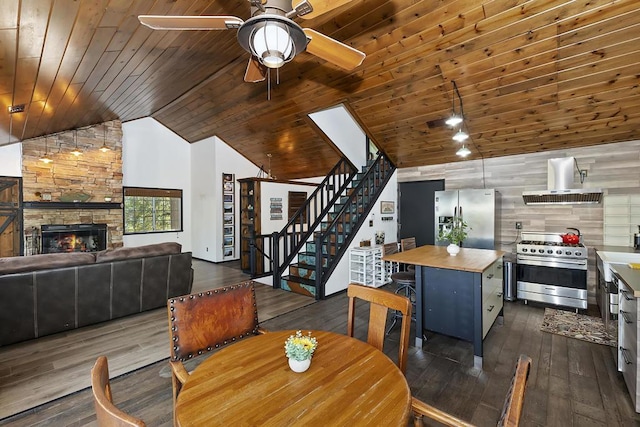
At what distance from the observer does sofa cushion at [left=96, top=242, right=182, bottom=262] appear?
370 centimetres

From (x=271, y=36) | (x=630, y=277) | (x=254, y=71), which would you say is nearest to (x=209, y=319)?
(x=271, y=36)

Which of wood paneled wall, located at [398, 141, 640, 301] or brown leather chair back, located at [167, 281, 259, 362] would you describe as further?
wood paneled wall, located at [398, 141, 640, 301]

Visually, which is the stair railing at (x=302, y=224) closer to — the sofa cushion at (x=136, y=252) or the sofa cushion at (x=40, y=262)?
the sofa cushion at (x=136, y=252)

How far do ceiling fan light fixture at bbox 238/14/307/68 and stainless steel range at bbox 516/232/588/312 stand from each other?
15.3 ft

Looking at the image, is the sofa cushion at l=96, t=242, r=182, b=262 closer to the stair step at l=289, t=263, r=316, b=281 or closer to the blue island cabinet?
the stair step at l=289, t=263, r=316, b=281

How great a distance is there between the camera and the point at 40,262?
10.7ft

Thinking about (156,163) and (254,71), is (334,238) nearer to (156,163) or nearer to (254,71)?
(254,71)

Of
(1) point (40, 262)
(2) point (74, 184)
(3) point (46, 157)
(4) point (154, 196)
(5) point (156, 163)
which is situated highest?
(5) point (156, 163)

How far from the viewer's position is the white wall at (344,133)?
635 centimetres

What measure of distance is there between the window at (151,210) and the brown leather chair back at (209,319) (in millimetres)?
7203

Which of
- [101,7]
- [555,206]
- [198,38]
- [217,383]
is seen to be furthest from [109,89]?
[555,206]

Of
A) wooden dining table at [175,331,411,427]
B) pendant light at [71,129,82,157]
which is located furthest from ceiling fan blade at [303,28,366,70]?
pendant light at [71,129,82,157]

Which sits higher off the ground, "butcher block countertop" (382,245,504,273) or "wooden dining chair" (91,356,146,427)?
"wooden dining chair" (91,356,146,427)

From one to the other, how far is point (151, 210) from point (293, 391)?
27.1 feet
